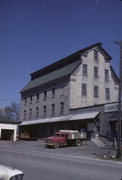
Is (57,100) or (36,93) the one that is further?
(36,93)

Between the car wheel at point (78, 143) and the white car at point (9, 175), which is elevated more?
the white car at point (9, 175)

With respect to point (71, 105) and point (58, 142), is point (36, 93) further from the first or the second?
point (58, 142)

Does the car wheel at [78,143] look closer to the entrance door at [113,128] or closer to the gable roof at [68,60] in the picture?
the entrance door at [113,128]

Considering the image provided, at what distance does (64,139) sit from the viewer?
35562mm

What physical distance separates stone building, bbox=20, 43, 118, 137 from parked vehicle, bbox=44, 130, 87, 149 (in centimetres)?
460

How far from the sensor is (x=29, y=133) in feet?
188

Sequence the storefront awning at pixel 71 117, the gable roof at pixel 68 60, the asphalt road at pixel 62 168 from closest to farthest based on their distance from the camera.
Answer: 1. the asphalt road at pixel 62 168
2. the storefront awning at pixel 71 117
3. the gable roof at pixel 68 60

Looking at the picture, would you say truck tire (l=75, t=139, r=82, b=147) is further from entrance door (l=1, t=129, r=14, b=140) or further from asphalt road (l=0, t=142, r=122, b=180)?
asphalt road (l=0, t=142, r=122, b=180)

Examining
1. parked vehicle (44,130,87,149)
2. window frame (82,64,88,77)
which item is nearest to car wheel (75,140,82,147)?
parked vehicle (44,130,87,149)

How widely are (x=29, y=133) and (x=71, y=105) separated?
52.1 feet

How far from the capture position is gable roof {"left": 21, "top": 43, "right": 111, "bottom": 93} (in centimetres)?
4856

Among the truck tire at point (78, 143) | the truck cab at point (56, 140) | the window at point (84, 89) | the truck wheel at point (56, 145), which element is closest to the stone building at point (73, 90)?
the window at point (84, 89)

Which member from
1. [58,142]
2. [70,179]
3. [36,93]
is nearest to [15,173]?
[70,179]

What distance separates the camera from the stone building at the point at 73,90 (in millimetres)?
46281
